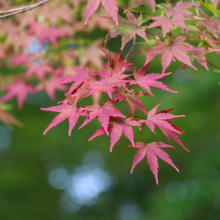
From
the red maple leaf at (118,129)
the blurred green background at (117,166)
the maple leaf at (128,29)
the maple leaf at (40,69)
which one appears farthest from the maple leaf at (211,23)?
the blurred green background at (117,166)

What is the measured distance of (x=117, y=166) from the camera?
5.27 metres

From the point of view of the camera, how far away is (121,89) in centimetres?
98

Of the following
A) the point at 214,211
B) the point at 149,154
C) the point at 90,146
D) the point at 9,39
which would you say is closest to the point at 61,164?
the point at 90,146

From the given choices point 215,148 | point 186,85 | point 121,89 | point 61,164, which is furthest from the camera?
point 61,164

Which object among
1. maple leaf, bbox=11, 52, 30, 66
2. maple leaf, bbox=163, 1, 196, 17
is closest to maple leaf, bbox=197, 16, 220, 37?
maple leaf, bbox=163, 1, 196, 17

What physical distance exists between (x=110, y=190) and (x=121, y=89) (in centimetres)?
632

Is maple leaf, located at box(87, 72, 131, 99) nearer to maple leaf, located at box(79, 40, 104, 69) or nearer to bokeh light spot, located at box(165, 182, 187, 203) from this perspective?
maple leaf, located at box(79, 40, 104, 69)

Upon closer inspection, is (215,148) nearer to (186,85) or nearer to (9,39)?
(186,85)

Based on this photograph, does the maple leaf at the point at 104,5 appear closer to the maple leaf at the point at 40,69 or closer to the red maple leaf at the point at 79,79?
the red maple leaf at the point at 79,79

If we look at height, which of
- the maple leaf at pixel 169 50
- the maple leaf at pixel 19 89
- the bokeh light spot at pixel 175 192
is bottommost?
the bokeh light spot at pixel 175 192

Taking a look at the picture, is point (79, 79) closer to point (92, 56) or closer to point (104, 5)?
point (104, 5)

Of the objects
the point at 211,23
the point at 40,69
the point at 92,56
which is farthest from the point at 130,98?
the point at 40,69

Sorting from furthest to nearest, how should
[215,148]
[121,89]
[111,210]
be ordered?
[111,210] < [215,148] < [121,89]

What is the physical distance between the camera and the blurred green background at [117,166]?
3.76m
